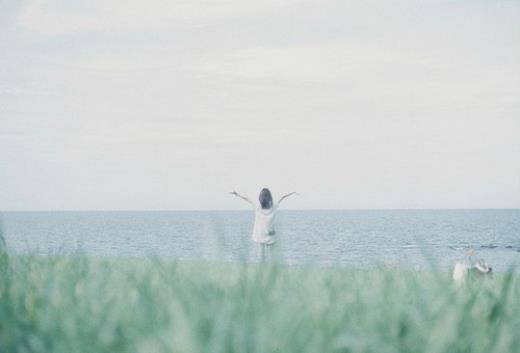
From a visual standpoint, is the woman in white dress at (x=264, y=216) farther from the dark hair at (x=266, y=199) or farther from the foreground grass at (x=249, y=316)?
the foreground grass at (x=249, y=316)

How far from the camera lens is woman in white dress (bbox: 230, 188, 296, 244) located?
1471 centimetres

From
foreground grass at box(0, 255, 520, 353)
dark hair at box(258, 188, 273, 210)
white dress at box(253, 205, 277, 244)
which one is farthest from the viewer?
dark hair at box(258, 188, 273, 210)

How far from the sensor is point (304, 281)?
117 inches

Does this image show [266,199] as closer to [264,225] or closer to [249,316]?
[264,225]

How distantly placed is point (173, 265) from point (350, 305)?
929 millimetres

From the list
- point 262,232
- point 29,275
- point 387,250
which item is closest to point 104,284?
point 29,275

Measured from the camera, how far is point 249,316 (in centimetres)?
227

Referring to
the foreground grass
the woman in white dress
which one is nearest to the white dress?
the woman in white dress

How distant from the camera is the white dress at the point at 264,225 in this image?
14695 millimetres

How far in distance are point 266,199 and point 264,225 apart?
2.00 ft

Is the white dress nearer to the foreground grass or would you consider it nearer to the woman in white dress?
the woman in white dress

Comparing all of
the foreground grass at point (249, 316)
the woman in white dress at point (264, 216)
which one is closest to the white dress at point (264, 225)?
the woman in white dress at point (264, 216)

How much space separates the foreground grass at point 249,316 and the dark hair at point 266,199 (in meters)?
11.7

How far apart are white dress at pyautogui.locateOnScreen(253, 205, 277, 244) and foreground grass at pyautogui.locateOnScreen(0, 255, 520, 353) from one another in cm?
1156
